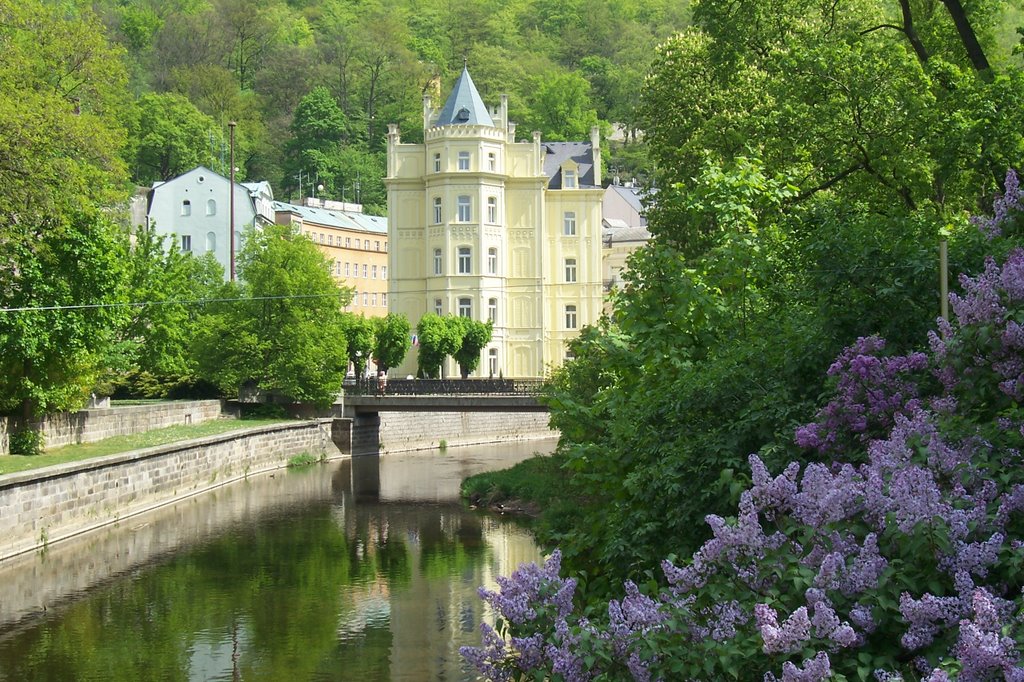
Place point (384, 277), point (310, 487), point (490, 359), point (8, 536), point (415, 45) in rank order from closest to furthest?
point (8, 536) → point (310, 487) → point (490, 359) → point (384, 277) → point (415, 45)

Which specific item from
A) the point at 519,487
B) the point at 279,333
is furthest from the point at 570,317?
the point at 519,487

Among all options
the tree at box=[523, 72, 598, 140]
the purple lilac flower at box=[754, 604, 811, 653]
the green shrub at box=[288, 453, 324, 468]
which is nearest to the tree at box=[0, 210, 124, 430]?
the green shrub at box=[288, 453, 324, 468]

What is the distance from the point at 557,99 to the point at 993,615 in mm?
111561

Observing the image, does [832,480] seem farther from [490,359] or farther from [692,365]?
[490,359]

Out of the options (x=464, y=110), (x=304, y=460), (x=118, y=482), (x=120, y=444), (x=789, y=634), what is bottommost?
Result: (x=304, y=460)

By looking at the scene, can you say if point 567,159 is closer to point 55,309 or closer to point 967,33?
point 55,309

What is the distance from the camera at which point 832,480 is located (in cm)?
771

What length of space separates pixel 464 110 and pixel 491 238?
7.15 m

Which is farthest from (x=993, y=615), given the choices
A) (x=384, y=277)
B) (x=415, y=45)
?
(x=415, y=45)

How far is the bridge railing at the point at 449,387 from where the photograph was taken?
55.8 metres

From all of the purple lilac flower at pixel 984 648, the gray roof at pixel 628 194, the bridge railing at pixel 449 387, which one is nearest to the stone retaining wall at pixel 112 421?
the bridge railing at pixel 449 387

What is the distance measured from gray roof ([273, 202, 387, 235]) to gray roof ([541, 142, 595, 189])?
70.1 feet

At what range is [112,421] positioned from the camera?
143 ft

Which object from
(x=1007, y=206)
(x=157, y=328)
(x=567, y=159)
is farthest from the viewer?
(x=567, y=159)
